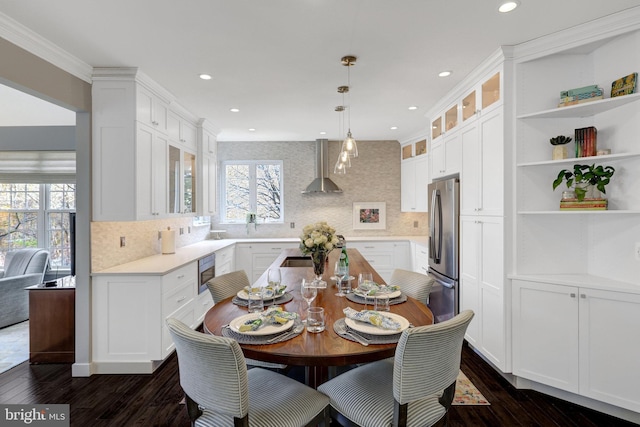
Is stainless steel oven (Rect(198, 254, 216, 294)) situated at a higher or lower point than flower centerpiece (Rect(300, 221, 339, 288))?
lower

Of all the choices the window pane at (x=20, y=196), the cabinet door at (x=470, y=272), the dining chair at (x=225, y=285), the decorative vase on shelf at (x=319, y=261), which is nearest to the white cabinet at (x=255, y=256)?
the dining chair at (x=225, y=285)

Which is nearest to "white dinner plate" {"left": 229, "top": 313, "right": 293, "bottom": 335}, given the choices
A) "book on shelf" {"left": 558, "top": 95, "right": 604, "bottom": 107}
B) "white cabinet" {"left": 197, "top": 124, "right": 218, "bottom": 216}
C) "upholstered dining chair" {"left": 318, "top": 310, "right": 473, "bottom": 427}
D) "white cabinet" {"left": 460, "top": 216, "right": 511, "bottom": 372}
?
"upholstered dining chair" {"left": 318, "top": 310, "right": 473, "bottom": 427}

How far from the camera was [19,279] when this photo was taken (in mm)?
3965

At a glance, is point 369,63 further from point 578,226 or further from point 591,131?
point 578,226

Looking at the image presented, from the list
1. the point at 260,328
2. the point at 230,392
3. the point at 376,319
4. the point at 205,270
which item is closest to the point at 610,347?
the point at 376,319

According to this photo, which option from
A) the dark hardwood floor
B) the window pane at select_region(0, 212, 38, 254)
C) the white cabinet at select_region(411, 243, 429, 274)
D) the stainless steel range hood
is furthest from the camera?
the stainless steel range hood

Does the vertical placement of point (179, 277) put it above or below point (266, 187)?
below

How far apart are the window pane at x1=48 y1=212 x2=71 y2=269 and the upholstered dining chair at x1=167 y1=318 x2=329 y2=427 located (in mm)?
4836

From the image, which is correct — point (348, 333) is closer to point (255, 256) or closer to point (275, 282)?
point (275, 282)

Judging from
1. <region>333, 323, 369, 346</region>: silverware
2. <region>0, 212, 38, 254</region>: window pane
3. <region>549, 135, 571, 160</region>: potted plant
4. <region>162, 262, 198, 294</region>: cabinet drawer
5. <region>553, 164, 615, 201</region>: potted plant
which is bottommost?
<region>162, 262, 198, 294</region>: cabinet drawer

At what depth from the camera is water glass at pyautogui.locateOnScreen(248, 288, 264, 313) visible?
6.07 ft

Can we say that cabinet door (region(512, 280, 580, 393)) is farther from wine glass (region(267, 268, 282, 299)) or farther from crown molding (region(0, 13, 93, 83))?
crown molding (region(0, 13, 93, 83))

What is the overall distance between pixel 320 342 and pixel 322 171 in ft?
14.6

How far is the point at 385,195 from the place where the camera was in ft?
19.0
